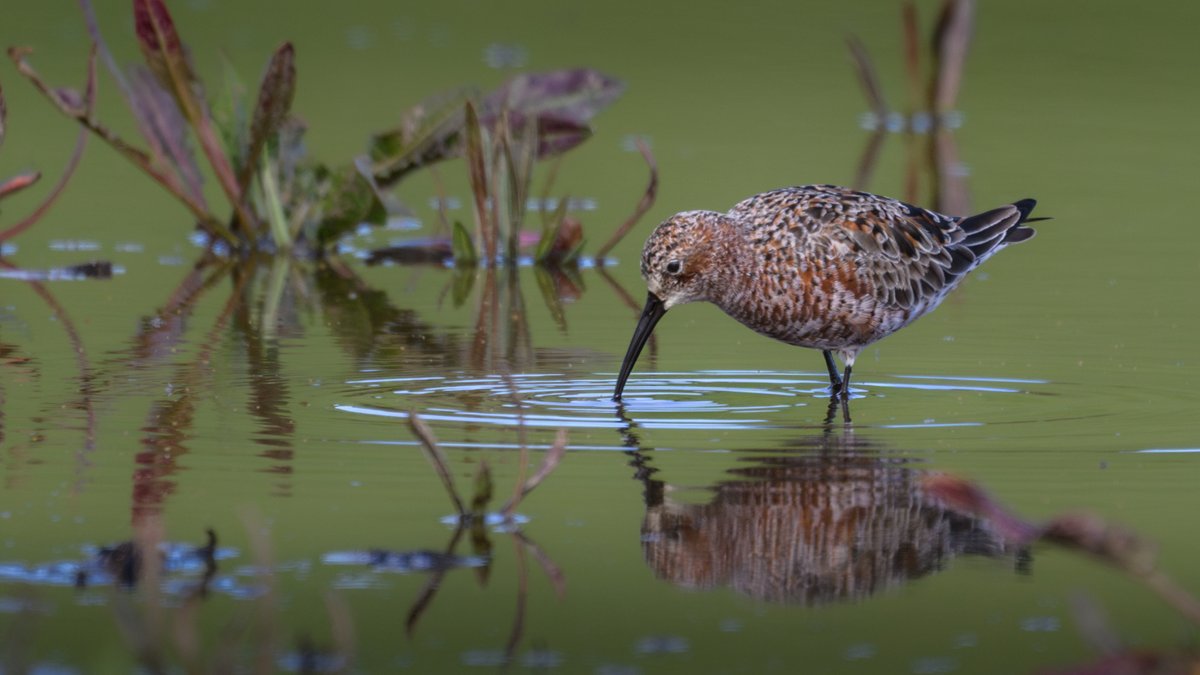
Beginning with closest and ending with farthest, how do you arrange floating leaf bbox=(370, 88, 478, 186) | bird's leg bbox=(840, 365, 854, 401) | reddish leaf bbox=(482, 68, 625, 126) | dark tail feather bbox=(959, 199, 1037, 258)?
bird's leg bbox=(840, 365, 854, 401)
dark tail feather bbox=(959, 199, 1037, 258)
floating leaf bbox=(370, 88, 478, 186)
reddish leaf bbox=(482, 68, 625, 126)

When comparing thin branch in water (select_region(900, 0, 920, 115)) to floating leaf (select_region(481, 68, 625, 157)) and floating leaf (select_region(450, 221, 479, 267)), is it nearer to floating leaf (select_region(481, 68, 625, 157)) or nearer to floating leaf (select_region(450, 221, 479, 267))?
floating leaf (select_region(481, 68, 625, 157))

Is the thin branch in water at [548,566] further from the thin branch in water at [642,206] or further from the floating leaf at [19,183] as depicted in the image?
the floating leaf at [19,183]

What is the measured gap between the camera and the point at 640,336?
26.9 ft

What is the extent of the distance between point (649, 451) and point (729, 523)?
112 cm

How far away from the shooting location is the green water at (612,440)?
4.89 meters

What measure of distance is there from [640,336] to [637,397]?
27 cm

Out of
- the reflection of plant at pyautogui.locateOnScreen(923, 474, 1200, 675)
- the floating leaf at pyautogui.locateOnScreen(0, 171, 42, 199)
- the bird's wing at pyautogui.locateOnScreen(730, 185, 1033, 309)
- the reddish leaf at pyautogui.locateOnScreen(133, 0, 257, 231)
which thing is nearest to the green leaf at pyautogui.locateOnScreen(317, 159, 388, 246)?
the reddish leaf at pyautogui.locateOnScreen(133, 0, 257, 231)

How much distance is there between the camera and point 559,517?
596 centimetres

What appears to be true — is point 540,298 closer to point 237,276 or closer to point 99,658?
point 237,276

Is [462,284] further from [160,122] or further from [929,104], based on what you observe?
[929,104]

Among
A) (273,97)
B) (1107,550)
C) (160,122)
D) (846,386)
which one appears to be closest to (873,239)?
(846,386)

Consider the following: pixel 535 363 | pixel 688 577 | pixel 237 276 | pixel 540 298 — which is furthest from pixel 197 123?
pixel 688 577

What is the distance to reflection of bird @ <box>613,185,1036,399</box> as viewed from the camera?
27.2 feet

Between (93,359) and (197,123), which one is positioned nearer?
(93,359)
